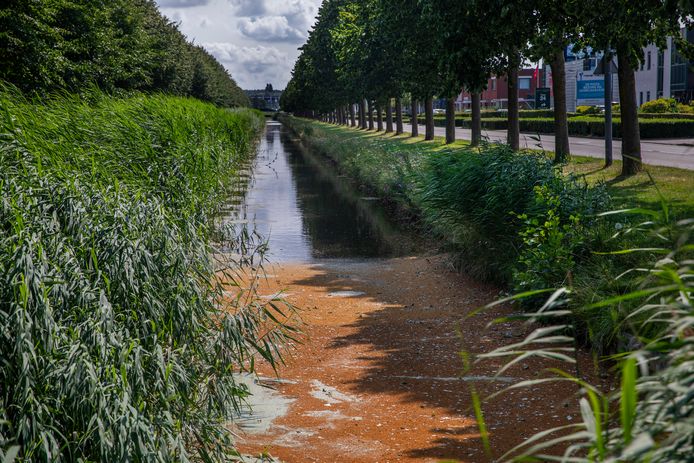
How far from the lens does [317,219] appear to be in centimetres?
2295

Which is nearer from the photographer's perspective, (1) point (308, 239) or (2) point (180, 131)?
(2) point (180, 131)

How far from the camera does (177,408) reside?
5.61 m

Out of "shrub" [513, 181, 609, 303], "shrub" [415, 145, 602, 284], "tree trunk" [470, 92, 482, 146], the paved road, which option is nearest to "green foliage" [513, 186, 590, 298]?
"shrub" [513, 181, 609, 303]

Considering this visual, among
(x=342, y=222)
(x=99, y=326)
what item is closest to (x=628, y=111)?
(x=342, y=222)

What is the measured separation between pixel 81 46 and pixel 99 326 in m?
29.0

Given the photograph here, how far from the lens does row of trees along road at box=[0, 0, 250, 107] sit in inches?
998

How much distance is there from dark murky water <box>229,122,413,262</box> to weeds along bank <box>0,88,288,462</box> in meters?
5.81

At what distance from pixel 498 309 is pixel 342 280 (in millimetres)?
3442

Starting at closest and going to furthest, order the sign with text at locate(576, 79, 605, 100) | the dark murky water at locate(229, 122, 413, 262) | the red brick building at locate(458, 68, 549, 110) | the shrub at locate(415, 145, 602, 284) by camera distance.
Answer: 1. the shrub at locate(415, 145, 602, 284)
2. the dark murky water at locate(229, 122, 413, 262)
3. the sign with text at locate(576, 79, 605, 100)
4. the red brick building at locate(458, 68, 549, 110)

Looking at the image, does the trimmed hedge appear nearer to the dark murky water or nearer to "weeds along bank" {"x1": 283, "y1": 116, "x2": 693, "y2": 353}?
the dark murky water

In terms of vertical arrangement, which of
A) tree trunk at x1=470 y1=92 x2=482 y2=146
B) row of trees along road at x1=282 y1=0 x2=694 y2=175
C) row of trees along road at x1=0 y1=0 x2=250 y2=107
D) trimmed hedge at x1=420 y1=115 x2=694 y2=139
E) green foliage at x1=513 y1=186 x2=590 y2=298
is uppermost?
row of trees along road at x1=0 y1=0 x2=250 y2=107

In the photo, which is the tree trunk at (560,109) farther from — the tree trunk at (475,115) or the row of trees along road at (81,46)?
the row of trees along road at (81,46)

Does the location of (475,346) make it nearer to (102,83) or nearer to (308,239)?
(308,239)

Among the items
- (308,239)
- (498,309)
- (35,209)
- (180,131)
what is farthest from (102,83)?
(35,209)
